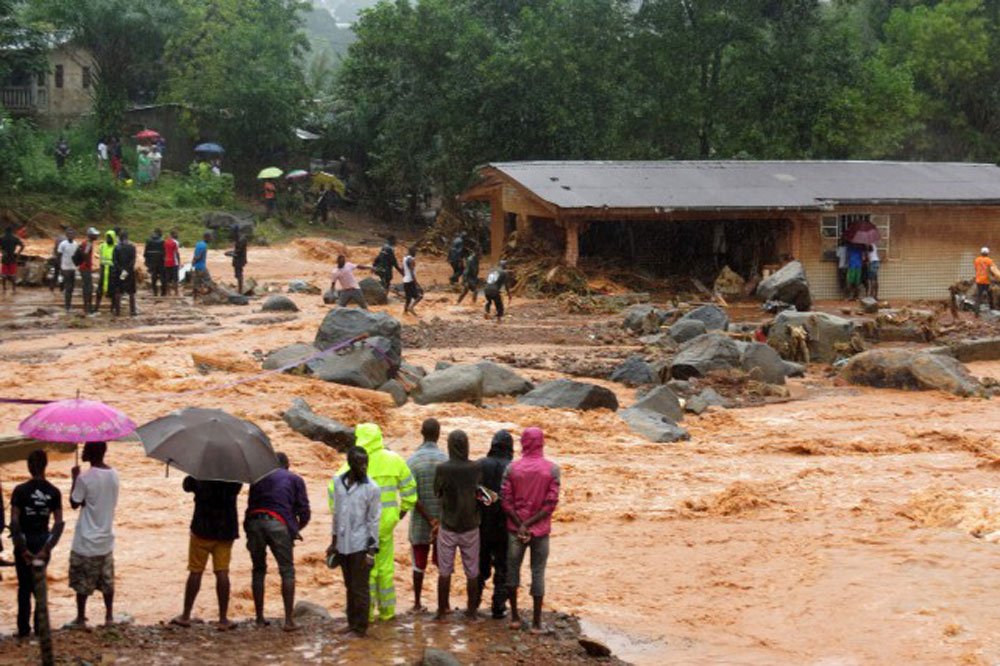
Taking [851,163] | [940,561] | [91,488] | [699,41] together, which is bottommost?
[940,561]

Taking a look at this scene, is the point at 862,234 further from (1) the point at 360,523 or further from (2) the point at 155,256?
(1) the point at 360,523

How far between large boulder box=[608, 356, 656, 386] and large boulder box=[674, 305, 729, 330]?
4.20 metres

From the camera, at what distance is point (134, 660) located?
8492 mm

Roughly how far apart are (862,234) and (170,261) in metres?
16.0

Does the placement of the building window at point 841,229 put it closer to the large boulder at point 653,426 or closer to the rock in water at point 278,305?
the rock in water at point 278,305

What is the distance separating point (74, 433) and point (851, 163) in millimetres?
30536

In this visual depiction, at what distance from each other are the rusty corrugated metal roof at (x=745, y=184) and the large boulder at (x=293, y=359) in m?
12.5

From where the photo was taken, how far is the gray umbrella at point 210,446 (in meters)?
8.61

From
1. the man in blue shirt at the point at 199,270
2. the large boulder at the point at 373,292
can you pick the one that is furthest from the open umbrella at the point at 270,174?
the large boulder at the point at 373,292

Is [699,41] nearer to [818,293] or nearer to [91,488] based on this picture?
[818,293]

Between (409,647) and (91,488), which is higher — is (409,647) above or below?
below

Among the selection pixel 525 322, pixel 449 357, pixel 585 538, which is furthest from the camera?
pixel 525 322

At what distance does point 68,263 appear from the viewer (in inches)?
992

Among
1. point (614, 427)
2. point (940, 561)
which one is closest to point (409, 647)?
point (940, 561)
